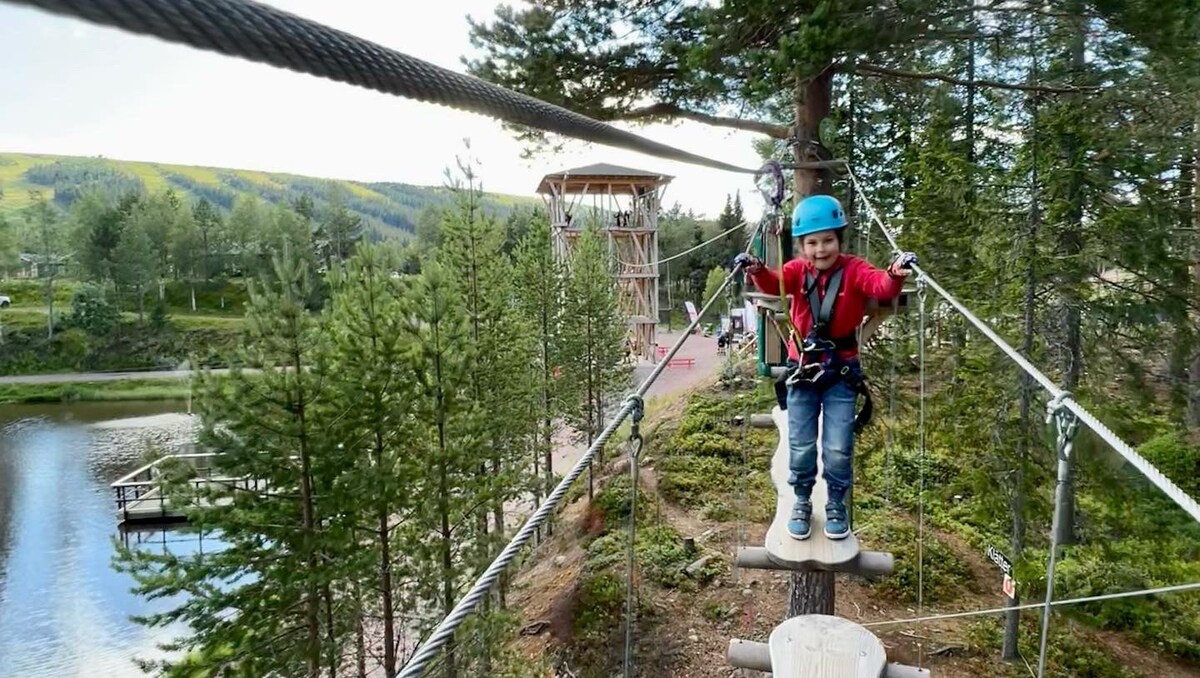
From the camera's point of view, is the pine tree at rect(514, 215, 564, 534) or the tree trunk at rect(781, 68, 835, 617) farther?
the pine tree at rect(514, 215, 564, 534)

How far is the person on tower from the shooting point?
268 centimetres

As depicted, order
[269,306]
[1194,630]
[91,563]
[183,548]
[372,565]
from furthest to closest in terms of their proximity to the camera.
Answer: [183,548], [91,563], [1194,630], [372,565], [269,306]

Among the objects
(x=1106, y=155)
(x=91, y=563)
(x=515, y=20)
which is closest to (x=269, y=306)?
(x=515, y=20)

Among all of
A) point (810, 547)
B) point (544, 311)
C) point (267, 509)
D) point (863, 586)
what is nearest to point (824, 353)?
point (810, 547)

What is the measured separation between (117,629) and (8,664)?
137cm

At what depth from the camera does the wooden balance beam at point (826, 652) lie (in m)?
2.01

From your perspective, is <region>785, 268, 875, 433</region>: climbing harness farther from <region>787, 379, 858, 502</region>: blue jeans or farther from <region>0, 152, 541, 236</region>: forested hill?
<region>0, 152, 541, 236</region>: forested hill

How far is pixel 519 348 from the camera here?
10773mm

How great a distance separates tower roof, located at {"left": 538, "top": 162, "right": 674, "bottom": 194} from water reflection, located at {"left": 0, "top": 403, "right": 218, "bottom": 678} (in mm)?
13437

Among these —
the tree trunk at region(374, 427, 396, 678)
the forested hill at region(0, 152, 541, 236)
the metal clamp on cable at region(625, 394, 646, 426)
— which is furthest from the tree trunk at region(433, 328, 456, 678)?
the forested hill at region(0, 152, 541, 236)

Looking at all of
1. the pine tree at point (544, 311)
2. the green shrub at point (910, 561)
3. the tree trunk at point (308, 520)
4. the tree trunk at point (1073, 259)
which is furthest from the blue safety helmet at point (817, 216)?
the pine tree at point (544, 311)

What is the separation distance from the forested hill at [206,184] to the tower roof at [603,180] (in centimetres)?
8659

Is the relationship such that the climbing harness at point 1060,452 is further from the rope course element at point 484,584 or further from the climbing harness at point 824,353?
the rope course element at point 484,584

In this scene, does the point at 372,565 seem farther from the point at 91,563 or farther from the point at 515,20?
the point at 91,563
